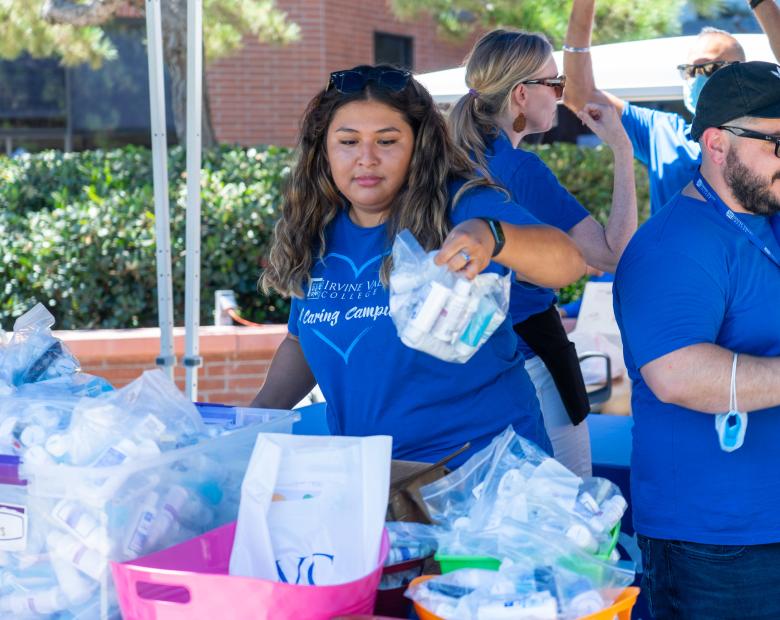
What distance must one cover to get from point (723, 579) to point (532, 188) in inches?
44.4

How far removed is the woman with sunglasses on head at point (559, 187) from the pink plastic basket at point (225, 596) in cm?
145

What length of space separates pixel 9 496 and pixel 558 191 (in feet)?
5.38

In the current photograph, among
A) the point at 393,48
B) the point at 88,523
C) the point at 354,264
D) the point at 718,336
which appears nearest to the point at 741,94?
the point at 718,336

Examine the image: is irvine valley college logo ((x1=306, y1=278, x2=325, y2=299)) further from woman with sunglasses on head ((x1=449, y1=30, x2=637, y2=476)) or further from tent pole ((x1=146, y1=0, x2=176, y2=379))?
tent pole ((x1=146, y1=0, x2=176, y2=379))

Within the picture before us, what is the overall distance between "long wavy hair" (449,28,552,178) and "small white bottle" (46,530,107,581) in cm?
166

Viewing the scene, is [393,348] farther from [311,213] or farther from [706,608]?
[706,608]

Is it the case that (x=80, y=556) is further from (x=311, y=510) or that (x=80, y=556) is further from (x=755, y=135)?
(x=755, y=135)

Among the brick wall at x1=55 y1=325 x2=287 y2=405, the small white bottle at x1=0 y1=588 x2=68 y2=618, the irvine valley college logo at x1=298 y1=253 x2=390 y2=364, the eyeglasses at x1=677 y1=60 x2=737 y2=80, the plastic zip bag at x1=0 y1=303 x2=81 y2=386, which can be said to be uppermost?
the eyeglasses at x1=677 y1=60 x2=737 y2=80

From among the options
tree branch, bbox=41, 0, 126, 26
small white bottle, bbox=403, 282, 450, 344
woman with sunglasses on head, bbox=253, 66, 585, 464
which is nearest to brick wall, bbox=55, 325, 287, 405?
tree branch, bbox=41, 0, 126, 26

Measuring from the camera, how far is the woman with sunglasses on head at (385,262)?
84.5 inches

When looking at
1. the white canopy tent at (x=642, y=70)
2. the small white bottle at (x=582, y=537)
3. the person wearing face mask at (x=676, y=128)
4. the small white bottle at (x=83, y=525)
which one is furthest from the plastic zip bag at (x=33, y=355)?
the white canopy tent at (x=642, y=70)

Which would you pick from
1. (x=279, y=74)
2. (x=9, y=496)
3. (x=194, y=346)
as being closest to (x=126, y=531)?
(x=9, y=496)

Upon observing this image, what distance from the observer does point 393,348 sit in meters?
2.13

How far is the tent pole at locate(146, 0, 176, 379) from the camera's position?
364cm
